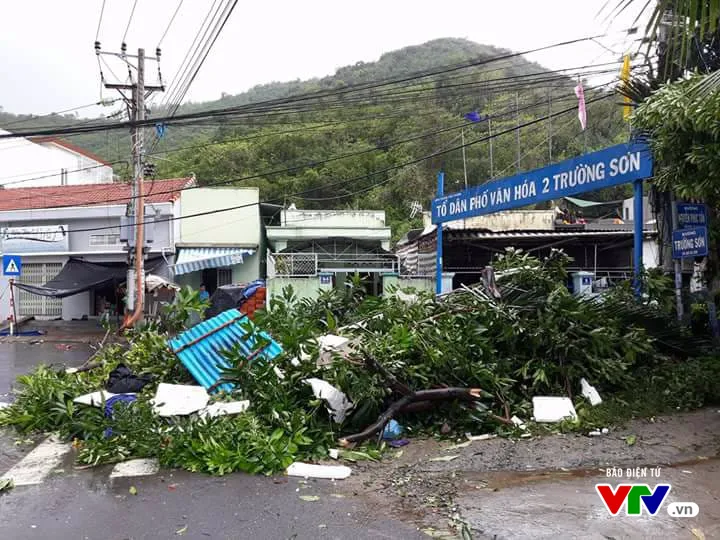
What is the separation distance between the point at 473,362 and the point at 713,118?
3.63 metres

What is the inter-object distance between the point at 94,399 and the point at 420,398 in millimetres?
3822

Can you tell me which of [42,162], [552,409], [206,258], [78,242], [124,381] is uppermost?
[42,162]

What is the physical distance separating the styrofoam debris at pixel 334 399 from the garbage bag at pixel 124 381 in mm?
2507

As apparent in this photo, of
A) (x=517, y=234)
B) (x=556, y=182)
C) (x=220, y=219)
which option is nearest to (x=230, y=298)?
(x=220, y=219)

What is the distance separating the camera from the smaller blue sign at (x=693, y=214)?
7.64 m

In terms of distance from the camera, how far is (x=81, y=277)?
2106 cm

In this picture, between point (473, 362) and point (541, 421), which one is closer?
point (541, 421)

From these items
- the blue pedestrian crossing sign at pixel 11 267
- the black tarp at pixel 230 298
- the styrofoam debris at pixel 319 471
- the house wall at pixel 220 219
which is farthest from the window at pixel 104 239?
the styrofoam debris at pixel 319 471

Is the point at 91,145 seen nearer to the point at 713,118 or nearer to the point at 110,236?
the point at 110,236

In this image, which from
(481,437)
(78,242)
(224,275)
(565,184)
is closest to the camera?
(481,437)

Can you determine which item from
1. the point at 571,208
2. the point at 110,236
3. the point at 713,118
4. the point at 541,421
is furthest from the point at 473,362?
the point at 571,208

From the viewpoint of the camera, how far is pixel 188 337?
25.8 feet

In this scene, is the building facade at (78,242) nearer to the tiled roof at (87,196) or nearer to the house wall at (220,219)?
the tiled roof at (87,196)

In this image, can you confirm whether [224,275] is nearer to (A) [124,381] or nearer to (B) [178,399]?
(A) [124,381]
